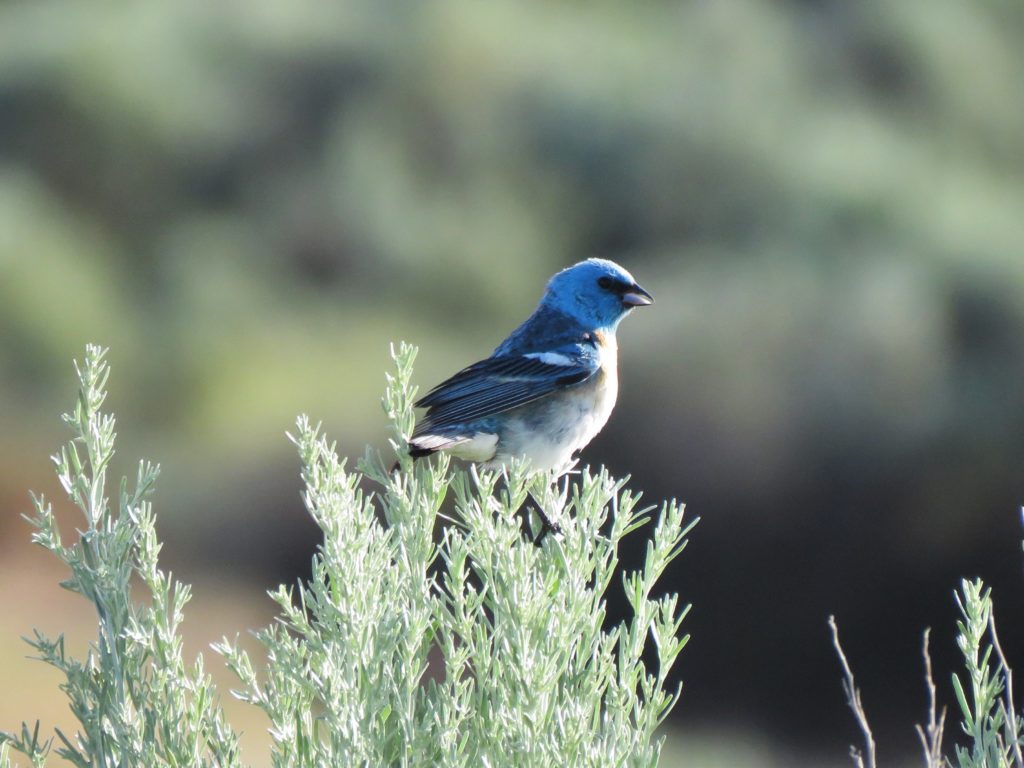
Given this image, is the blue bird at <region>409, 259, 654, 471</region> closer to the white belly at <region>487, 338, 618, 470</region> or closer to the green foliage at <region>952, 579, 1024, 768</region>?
the white belly at <region>487, 338, 618, 470</region>

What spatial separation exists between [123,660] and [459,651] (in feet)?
1.70

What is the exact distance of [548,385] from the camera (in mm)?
4062

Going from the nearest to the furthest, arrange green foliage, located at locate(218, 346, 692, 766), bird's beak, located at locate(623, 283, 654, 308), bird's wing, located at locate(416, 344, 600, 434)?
green foliage, located at locate(218, 346, 692, 766) → bird's wing, located at locate(416, 344, 600, 434) → bird's beak, located at locate(623, 283, 654, 308)

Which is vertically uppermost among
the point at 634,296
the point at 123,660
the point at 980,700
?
the point at 634,296

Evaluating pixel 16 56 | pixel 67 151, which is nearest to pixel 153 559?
pixel 67 151

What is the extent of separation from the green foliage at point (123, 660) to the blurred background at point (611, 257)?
222 inches

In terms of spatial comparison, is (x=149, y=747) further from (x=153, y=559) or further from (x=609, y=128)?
(x=609, y=128)

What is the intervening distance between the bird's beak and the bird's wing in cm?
27

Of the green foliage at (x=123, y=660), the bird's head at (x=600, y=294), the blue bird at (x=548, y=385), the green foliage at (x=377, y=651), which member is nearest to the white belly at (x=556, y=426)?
the blue bird at (x=548, y=385)

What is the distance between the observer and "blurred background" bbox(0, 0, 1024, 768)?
8.70 metres

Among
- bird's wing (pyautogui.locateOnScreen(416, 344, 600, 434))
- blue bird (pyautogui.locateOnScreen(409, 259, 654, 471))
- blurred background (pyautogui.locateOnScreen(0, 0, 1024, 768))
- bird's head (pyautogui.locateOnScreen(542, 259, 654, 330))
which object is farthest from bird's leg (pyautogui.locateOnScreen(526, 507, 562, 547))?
blurred background (pyautogui.locateOnScreen(0, 0, 1024, 768))

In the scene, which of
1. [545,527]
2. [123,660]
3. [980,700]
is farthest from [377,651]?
[545,527]

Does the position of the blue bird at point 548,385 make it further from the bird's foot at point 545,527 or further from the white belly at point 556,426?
the bird's foot at point 545,527

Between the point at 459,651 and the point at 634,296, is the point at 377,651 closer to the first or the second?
the point at 459,651
